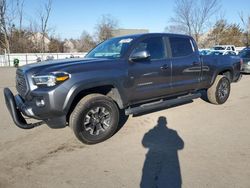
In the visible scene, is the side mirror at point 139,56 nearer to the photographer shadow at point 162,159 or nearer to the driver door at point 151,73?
the driver door at point 151,73

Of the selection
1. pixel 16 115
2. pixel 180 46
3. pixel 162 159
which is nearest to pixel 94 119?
pixel 16 115

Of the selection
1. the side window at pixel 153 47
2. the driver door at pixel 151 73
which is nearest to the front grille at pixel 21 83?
the driver door at pixel 151 73

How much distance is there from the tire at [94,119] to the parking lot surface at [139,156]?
17 centimetres

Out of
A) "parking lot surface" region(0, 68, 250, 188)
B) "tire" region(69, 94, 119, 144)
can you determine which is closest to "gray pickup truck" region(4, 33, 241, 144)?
"tire" region(69, 94, 119, 144)

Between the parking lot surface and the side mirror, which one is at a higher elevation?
the side mirror

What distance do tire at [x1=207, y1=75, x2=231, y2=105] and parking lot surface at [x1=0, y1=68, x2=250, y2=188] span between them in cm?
131

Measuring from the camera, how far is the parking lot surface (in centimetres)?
342

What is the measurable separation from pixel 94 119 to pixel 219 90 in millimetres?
4141

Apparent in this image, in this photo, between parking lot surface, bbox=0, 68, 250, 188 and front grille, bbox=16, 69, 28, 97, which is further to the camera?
front grille, bbox=16, 69, 28, 97

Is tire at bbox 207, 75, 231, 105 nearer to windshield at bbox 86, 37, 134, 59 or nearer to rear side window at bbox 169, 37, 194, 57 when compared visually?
rear side window at bbox 169, 37, 194, 57

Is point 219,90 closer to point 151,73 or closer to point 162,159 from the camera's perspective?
point 151,73

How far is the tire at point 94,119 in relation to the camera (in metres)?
4.42

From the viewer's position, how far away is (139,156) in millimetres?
4098

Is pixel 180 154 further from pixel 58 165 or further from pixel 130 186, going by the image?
pixel 58 165
